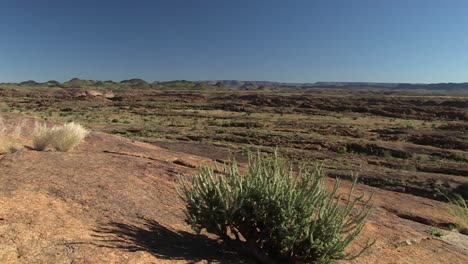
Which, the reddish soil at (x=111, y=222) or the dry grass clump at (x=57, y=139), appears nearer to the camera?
the reddish soil at (x=111, y=222)

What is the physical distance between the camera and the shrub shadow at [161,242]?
13.1ft

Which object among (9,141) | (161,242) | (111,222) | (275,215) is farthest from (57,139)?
(275,215)

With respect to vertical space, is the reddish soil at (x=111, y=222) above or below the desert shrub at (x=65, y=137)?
below

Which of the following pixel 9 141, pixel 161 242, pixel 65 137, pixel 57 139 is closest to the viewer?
pixel 161 242

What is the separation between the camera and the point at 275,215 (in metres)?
4.18

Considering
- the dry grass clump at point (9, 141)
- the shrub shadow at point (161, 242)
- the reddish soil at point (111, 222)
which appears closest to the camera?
the reddish soil at point (111, 222)

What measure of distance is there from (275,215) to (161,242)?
1.22 m

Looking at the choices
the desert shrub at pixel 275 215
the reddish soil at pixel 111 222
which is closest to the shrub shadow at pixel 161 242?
the reddish soil at pixel 111 222

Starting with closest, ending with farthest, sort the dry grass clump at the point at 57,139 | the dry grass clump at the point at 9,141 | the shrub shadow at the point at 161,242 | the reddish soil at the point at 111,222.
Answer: the reddish soil at the point at 111,222
the shrub shadow at the point at 161,242
the dry grass clump at the point at 9,141
the dry grass clump at the point at 57,139

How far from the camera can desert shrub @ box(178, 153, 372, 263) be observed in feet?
13.4

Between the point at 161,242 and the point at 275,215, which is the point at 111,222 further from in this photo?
the point at 275,215

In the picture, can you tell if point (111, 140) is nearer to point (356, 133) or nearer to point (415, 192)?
point (415, 192)

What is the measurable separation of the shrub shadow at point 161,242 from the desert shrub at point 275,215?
0.23m

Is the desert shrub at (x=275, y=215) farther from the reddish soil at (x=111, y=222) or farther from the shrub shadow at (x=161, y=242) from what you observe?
the reddish soil at (x=111, y=222)
